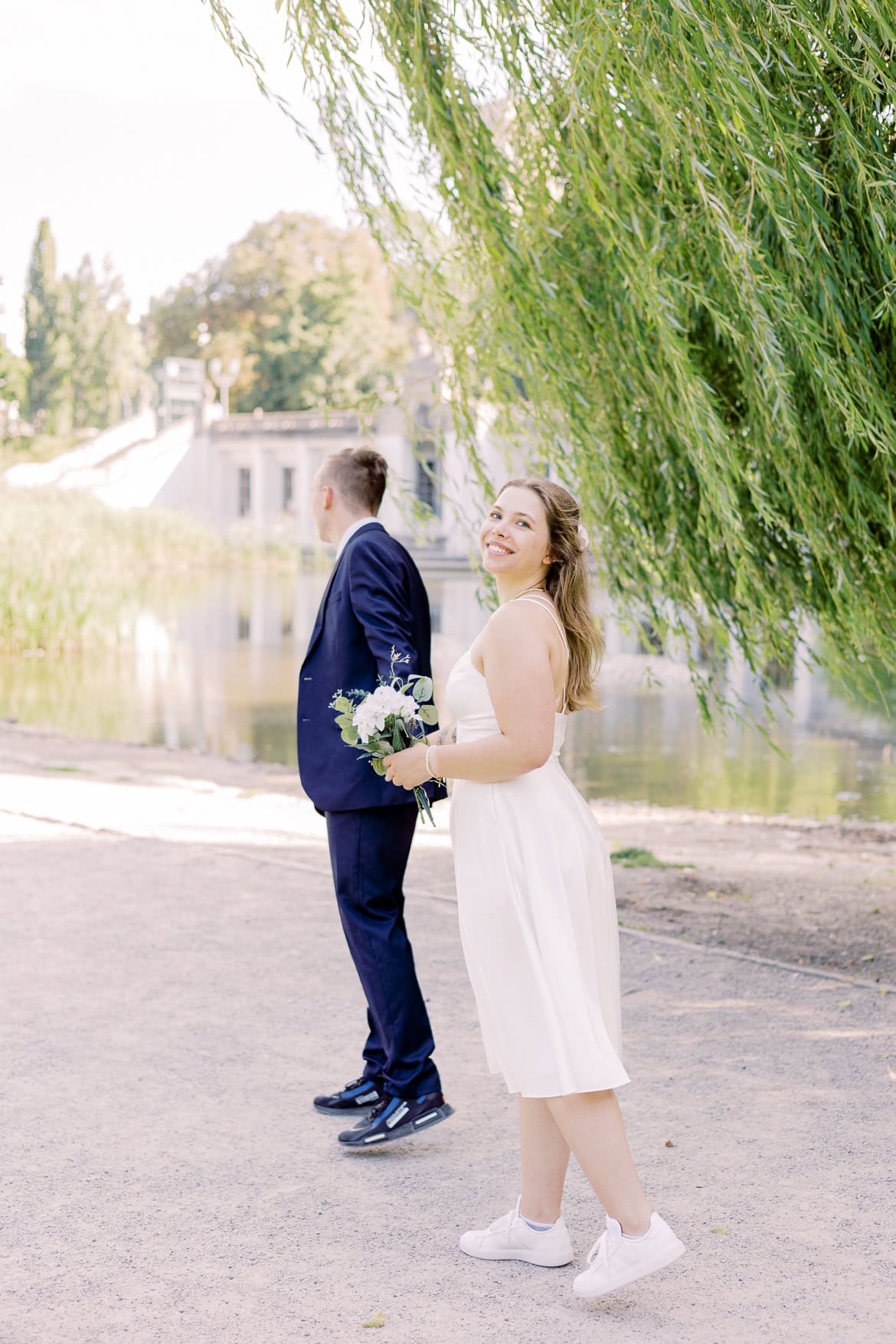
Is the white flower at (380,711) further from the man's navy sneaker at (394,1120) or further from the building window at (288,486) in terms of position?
the building window at (288,486)

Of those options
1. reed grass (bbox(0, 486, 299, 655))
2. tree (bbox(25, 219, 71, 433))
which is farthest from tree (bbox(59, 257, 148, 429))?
reed grass (bbox(0, 486, 299, 655))

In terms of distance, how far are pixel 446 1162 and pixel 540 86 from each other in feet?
13.3

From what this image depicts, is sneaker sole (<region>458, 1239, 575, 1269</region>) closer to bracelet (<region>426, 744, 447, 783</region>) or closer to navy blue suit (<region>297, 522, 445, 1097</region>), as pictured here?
navy blue suit (<region>297, 522, 445, 1097</region>)

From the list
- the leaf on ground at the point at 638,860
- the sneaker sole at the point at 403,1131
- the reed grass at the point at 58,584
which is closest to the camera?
the sneaker sole at the point at 403,1131

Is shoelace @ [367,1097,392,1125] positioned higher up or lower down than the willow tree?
lower down

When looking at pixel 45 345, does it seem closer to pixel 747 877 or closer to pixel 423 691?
pixel 747 877

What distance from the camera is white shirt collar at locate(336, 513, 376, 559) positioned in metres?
4.08

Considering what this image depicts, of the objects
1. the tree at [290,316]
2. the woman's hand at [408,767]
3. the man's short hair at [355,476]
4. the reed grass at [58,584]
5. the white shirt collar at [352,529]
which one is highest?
the tree at [290,316]

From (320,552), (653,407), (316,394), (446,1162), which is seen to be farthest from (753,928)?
(316,394)

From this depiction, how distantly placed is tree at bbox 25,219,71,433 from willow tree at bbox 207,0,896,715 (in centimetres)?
6541

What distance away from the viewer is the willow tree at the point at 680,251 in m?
4.62

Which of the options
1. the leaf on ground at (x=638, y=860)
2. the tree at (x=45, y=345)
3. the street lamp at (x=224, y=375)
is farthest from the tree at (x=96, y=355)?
the leaf on ground at (x=638, y=860)

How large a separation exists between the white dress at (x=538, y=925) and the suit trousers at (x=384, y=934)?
2.58 feet

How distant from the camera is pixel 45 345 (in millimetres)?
68312
